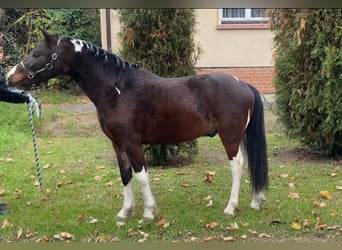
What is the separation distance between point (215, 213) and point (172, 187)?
90 centimetres

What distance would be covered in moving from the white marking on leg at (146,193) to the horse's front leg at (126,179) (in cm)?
16

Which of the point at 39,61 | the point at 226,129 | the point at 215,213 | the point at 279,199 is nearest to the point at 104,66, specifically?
the point at 39,61

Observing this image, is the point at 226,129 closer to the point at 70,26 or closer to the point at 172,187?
the point at 172,187

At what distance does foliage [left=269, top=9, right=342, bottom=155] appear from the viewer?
505 centimetres

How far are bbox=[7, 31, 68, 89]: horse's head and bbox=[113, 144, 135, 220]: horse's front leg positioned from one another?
2.58 ft

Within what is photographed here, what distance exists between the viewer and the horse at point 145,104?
3404 mm

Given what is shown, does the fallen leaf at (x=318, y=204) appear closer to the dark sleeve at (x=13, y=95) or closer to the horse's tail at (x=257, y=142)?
the horse's tail at (x=257, y=142)

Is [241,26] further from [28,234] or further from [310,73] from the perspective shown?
[28,234]

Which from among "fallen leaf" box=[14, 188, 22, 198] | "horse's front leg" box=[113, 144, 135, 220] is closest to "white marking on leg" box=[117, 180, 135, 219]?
"horse's front leg" box=[113, 144, 135, 220]

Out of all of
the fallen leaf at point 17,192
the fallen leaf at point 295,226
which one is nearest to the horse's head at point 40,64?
the fallen leaf at point 17,192

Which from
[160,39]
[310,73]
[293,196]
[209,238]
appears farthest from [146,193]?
[310,73]

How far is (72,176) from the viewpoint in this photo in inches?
201

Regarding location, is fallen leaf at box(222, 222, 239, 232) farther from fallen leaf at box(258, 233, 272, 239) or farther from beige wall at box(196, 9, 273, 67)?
beige wall at box(196, 9, 273, 67)

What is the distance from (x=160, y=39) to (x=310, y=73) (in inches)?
66.0
